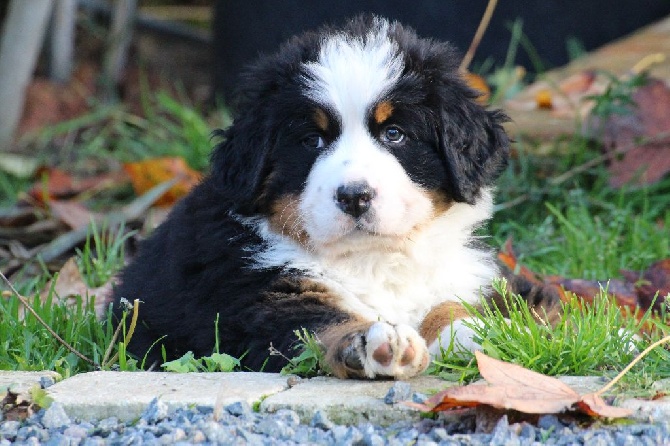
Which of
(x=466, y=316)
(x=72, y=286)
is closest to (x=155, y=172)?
(x=72, y=286)

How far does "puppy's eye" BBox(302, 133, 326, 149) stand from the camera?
333 cm

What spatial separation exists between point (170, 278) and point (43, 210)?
2.27 meters

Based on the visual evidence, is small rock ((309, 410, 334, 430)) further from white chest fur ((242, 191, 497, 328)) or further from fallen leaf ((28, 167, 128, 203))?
fallen leaf ((28, 167, 128, 203))

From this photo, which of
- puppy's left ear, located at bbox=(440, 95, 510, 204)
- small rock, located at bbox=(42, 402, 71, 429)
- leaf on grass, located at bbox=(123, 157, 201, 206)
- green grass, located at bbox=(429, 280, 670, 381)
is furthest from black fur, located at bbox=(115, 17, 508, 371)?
leaf on grass, located at bbox=(123, 157, 201, 206)

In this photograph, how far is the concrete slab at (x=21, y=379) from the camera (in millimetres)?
2733

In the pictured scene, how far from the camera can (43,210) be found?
5.50 m

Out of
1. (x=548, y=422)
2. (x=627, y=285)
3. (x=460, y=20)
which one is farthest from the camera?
(x=460, y=20)

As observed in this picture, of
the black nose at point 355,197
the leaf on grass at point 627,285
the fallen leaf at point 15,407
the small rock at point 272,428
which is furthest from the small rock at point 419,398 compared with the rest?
the leaf on grass at point 627,285

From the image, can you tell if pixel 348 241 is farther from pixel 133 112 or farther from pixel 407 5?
pixel 133 112

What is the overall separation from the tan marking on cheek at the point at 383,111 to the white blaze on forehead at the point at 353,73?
0.10 feet

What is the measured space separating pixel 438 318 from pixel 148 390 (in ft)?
3.42

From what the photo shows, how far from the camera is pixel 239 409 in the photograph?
2.57 metres

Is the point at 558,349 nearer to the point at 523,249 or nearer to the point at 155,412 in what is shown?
the point at 155,412

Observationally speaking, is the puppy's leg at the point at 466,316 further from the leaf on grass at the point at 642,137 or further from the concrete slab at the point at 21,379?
the leaf on grass at the point at 642,137
